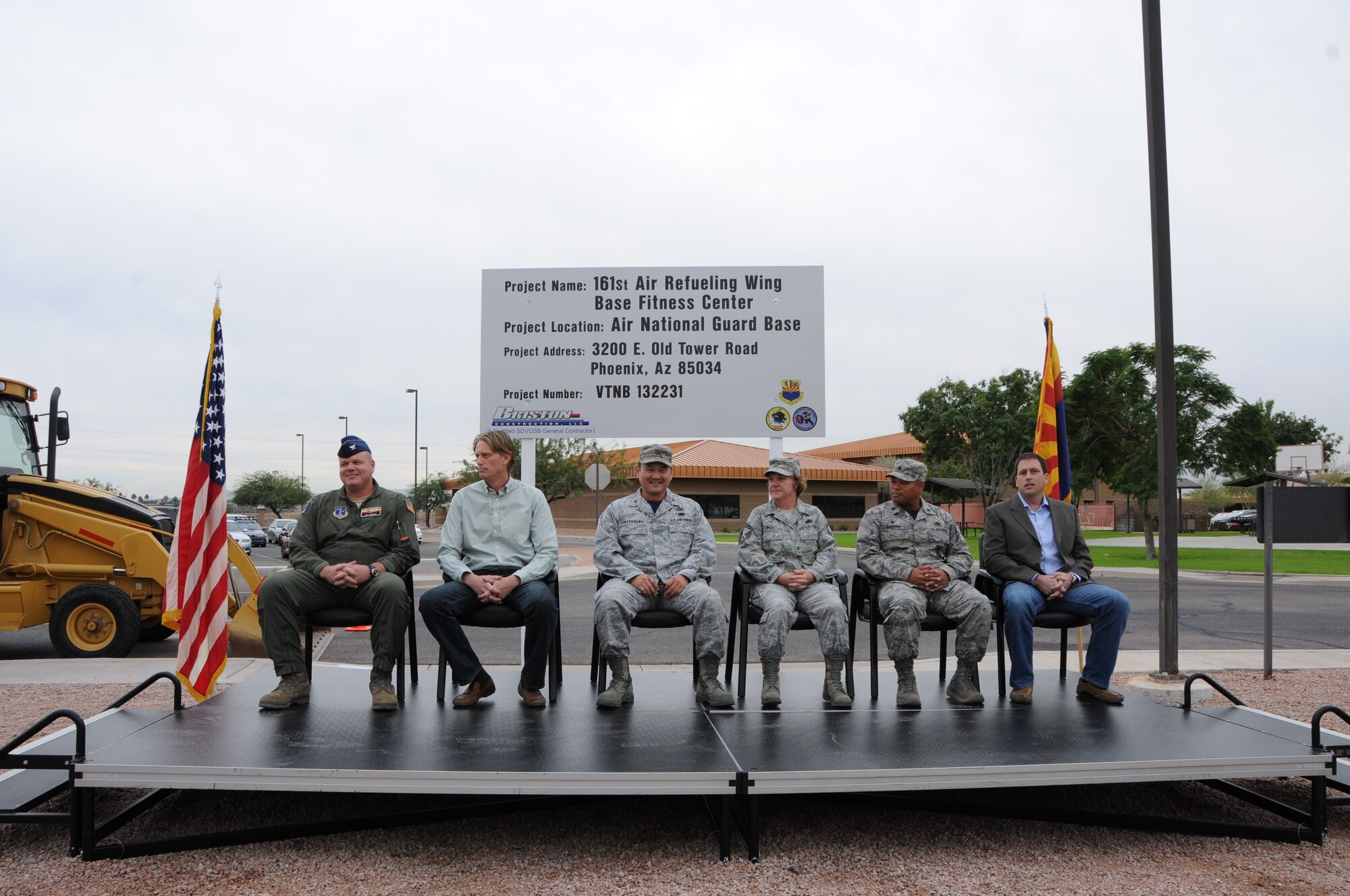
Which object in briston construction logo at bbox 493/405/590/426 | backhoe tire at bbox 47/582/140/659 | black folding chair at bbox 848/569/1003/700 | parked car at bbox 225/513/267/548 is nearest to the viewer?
black folding chair at bbox 848/569/1003/700

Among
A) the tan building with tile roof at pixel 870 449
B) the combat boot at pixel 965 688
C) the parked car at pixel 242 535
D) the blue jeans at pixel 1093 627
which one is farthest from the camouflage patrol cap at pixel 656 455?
the tan building with tile roof at pixel 870 449

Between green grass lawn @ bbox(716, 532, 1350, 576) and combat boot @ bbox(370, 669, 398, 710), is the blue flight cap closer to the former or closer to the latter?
combat boot @ bbox(370, 669, 398, 710)

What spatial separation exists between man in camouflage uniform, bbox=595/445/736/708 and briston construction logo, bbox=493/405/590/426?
1.58 metres

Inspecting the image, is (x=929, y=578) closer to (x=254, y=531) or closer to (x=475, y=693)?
(x=475, y=693)

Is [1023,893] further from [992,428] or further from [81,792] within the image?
[992,428]

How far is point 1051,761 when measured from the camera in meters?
3.68

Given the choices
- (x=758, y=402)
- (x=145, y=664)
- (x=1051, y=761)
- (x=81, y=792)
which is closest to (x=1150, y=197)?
(x=758, y=402)

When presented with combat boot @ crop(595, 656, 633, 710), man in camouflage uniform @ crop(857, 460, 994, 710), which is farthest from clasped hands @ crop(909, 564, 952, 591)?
combat boot @ crop(595, 656, 633, 710)

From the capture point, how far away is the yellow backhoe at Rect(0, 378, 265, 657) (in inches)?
337

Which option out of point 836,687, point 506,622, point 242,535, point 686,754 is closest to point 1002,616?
point 836,687

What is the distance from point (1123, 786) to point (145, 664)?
25.4ft

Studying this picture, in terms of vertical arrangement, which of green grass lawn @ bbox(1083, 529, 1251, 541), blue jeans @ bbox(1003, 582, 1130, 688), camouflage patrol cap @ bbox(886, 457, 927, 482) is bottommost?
green grass lawn @ bbox(1083, 529, 1251, 541)

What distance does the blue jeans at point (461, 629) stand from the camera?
4.79 meters

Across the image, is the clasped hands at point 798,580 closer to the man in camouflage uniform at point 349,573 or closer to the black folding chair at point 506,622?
the black folding chair at point 506,622
